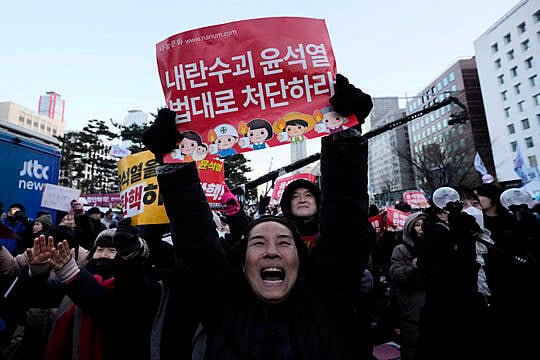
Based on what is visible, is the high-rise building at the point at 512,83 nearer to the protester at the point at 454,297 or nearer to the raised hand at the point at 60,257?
the protester at the point at 454,297

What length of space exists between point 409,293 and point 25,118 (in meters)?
102

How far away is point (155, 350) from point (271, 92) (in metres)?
1.62

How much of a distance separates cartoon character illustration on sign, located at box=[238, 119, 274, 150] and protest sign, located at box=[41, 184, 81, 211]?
4.35 metres

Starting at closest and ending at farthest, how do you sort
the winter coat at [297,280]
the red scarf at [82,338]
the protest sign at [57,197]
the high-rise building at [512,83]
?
the winter coat at [297,280] → the red scarf at [82,338] → the protest sign at [57,197] → the high-rise building at [512,83]

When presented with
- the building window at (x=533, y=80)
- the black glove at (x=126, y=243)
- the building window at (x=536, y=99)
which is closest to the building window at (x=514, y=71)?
the building window at (x=533, y=80)

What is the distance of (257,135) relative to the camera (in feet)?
5.64

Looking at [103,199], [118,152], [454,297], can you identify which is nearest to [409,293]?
[454,297]

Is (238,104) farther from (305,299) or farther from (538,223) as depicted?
(538,223)

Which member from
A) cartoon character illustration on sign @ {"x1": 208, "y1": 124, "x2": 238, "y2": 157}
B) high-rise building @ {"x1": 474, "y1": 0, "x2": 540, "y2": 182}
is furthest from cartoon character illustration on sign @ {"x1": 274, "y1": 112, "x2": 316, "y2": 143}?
high-rise building @ {"x1": 474, "y1": 0, "x2": 540, "y2": 182}

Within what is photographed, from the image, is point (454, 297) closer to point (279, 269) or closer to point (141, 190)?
point (279, 269)

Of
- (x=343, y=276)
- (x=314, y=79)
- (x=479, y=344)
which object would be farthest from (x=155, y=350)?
(x=479, y=344)

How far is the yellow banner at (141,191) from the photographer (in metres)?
3.10

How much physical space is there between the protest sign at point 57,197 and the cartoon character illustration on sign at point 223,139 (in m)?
4.23

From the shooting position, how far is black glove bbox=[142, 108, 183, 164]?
1647 millimetres
